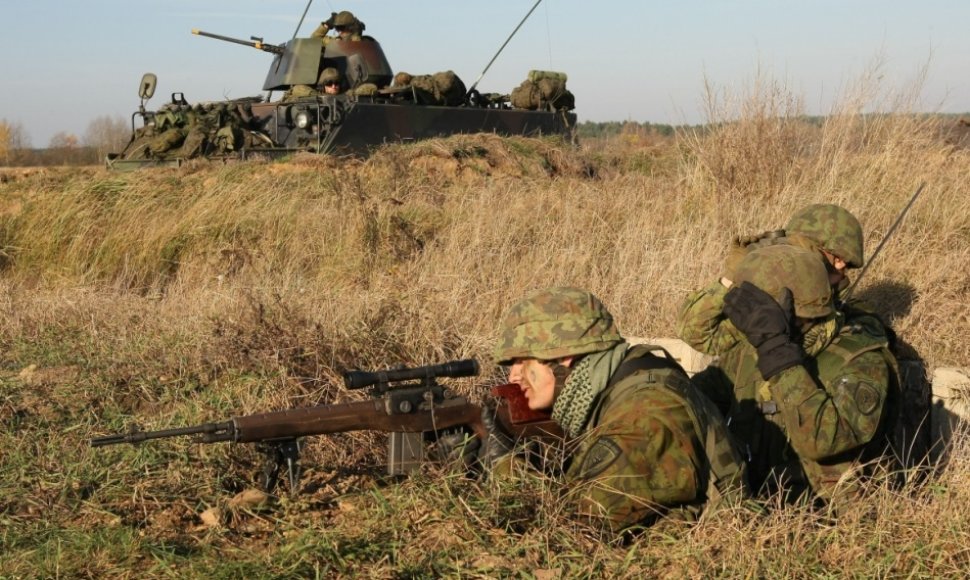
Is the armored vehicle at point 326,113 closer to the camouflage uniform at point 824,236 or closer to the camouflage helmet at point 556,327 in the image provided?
the camouflage uniform at point 824,236

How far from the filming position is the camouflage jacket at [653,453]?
304 centimetres

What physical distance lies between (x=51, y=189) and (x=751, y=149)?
654 centimetres

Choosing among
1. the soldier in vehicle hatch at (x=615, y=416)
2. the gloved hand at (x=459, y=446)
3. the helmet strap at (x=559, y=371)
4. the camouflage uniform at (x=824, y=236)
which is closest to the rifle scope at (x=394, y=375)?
the gloved hand at (x=459, y=446)

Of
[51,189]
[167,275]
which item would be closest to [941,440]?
[167,275]

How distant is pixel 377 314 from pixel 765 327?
2.56 meters

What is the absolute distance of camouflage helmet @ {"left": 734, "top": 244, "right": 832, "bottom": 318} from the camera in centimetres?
429

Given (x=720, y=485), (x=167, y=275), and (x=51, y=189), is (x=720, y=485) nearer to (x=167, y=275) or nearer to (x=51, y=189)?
(x=167, y=275)

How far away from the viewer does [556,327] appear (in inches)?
130

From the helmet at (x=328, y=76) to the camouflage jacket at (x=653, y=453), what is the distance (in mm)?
12561

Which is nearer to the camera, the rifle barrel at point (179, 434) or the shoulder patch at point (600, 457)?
the shoulder patch at point (600, 457)

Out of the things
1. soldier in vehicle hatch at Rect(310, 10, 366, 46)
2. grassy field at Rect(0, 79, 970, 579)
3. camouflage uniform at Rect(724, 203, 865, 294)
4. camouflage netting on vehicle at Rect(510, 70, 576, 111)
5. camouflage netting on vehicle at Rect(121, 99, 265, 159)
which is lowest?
grassy field at Rect(0, 79, 970, 579)

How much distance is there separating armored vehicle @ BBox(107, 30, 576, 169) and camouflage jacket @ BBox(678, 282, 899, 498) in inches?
369

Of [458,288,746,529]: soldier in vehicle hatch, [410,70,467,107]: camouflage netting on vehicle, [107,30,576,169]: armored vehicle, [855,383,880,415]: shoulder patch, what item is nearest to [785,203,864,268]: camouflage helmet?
[855,383,880,415]: shoulder patch

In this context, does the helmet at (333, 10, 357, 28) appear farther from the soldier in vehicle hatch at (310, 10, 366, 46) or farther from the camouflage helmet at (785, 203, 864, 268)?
the camouflage helmet at (785, 203, 864, 268)
